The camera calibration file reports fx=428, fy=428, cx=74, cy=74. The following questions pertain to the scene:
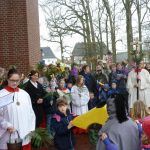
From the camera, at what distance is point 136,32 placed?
37.2 metres

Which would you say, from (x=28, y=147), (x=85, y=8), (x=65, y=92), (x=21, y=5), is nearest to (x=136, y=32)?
(x=85, y=8)

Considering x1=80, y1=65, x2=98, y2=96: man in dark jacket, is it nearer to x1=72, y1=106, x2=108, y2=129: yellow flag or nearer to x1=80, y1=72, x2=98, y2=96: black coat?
x1=80, y1=72, x2=98, y2=96: black coat

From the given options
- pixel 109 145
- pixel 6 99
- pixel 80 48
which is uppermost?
pixel 80 48

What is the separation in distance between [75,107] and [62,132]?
387 cm

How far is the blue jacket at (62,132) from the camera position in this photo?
7535 millimetres

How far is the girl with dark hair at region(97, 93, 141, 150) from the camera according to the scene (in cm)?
510

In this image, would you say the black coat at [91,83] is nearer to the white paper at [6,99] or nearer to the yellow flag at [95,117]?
the yellow flag at [95,117]

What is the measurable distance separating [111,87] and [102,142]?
30.1 ft

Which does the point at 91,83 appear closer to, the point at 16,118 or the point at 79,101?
the point at 79,101

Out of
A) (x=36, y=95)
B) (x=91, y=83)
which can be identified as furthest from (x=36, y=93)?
(x=91, y=83)

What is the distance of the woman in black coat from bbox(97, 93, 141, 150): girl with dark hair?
5090mm

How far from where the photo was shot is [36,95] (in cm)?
1025

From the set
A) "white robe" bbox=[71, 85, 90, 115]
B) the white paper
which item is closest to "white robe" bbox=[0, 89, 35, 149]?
the white paper

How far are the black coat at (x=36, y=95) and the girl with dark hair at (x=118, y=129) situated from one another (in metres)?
5.17
